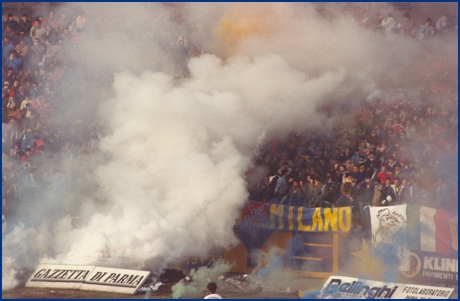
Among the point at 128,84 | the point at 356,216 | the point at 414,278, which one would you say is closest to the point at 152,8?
the point at 128,84

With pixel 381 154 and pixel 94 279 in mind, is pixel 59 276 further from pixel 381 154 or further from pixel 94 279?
pixel 381 154

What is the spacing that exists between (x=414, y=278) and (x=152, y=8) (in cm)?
647

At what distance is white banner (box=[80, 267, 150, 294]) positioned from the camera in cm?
984

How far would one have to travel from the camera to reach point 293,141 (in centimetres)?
1111

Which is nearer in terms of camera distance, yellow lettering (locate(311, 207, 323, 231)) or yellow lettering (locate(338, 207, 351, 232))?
yellow lettering (locate(338, 207, 351, 232))

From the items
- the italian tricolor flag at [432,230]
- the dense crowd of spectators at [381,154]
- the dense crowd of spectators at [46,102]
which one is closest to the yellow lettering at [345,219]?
A: the dense crowd of spectators at [381,154]

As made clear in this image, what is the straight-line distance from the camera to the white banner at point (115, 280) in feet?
32.3

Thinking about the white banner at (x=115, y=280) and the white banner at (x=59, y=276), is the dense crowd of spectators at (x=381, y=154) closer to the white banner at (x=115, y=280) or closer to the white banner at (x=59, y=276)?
the white banner at (x=115, y=280)

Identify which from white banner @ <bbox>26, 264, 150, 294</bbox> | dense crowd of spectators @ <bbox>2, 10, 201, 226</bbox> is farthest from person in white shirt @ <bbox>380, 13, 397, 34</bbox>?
white banner @ <bbox>26, 264, 150, 294</bbox>

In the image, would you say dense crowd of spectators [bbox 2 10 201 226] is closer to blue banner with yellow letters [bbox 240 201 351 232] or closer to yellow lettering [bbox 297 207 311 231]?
blue banner with yellow letters [bbox 240 201 351 232]

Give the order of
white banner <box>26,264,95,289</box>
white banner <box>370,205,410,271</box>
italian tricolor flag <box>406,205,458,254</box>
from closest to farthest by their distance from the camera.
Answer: italian tricolor flag <box>406,205,458,254</box> → white banner <box>370,205,410,271</box> → white banner <box>26,264,95,289</box>

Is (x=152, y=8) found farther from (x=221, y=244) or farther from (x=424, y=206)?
(x=424, y=206)

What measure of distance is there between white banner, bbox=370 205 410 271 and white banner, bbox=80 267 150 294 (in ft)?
11.7

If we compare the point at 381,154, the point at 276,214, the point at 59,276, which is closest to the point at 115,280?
the point at 59,276
